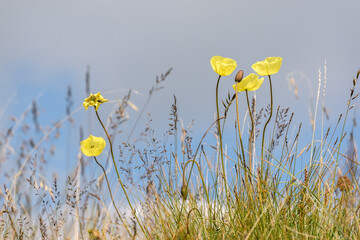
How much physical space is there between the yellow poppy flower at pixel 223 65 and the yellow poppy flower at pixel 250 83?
86 millimetres

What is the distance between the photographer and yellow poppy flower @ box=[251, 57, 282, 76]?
6.47ft

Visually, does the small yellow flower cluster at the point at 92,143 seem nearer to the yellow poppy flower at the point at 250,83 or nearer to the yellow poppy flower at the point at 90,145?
the yellow poppy flower at the point at 90,145

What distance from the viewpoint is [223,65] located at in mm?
1944

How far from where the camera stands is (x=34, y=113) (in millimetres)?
3305

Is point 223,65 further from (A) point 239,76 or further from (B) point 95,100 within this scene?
(B) point 95,100

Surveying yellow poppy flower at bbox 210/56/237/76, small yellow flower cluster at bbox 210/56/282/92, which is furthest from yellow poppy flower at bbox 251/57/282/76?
yellow poppy flower at bbox 210/56/237/76

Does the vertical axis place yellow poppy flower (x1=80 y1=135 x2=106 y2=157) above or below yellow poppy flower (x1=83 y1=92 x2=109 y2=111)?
below

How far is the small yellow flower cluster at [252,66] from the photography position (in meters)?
1.95

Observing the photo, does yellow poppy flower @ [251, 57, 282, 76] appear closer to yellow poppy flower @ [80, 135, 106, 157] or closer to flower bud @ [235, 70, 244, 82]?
flower bud @ [235, 70, 244, 82]

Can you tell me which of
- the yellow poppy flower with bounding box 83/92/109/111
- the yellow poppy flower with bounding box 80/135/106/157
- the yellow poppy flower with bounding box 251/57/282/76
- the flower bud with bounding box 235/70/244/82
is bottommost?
the yellow poppy flower with bounding box 80/135/106/157

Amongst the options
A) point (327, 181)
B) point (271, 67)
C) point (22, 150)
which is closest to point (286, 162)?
point (327, 181)

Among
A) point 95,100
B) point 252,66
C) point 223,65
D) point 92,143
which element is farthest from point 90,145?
point 252,66

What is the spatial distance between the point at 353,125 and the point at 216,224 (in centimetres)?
137

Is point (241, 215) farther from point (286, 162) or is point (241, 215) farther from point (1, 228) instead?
point (1, 228)
